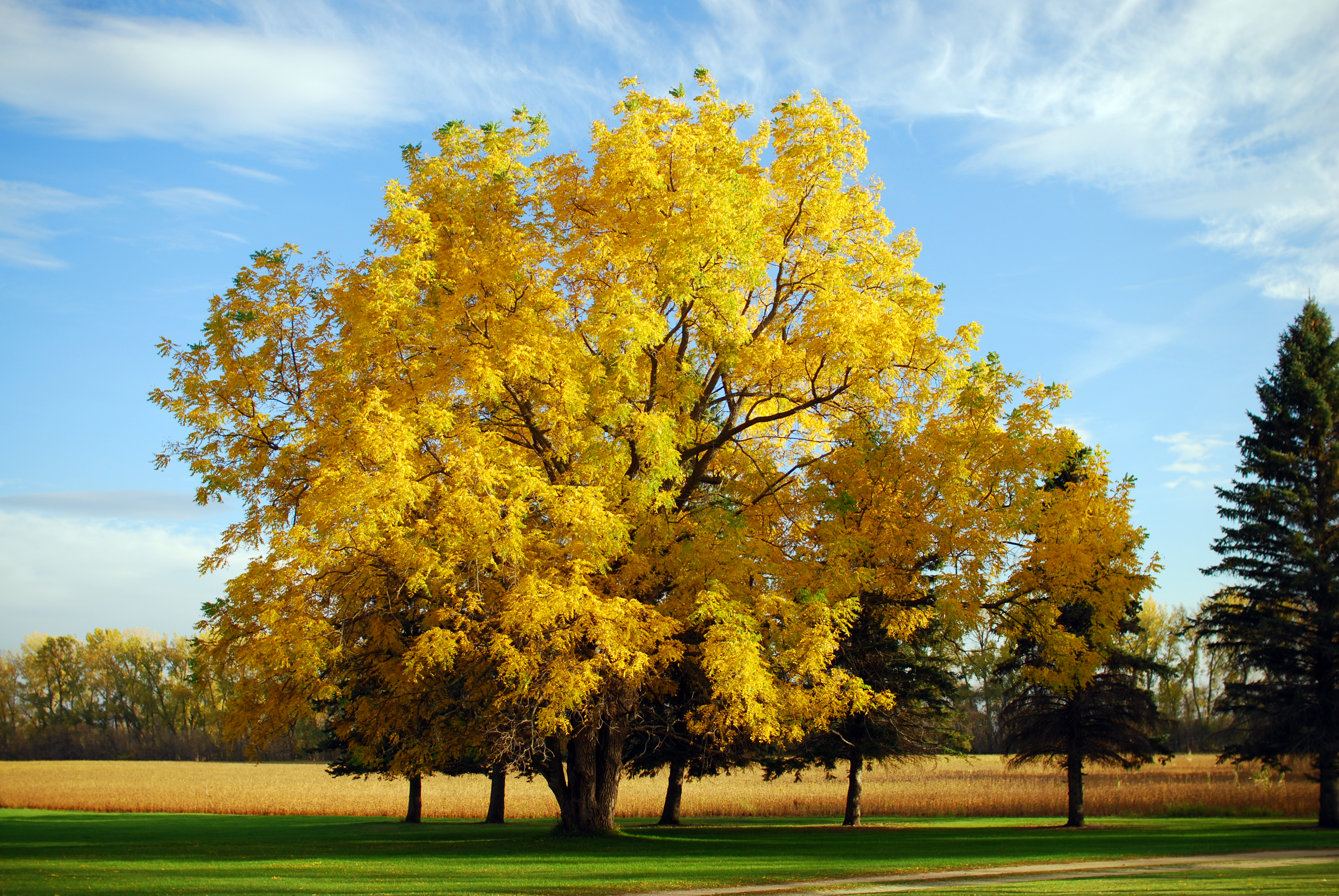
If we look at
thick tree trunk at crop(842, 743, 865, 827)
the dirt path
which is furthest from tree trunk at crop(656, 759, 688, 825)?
the dirt path

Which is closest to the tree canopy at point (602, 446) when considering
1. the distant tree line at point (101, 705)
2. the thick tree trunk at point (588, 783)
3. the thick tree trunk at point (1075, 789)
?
the thick tree trunk at point (588, 783)

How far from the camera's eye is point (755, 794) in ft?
128

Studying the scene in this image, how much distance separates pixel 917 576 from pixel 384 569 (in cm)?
1051

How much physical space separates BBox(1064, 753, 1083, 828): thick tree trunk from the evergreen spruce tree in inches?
181

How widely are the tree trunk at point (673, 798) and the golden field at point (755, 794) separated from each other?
5936 millimetres

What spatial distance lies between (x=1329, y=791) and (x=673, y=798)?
18067 mm

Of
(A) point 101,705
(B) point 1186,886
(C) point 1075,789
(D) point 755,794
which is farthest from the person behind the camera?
(A) point 101,705

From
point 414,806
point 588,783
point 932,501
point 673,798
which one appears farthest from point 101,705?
point 932,501

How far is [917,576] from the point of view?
18.9 metres

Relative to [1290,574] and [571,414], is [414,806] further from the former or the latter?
[1290,574]

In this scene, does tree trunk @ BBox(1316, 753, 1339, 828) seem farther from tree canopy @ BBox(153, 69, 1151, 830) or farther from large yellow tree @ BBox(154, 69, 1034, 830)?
large yellow tree @ BBox(154, 69, 1034, 830)

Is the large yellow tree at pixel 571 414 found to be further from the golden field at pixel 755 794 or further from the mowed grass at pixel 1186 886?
the golden field at pixel 755 794

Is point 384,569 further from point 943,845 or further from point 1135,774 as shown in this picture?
point 1135,774

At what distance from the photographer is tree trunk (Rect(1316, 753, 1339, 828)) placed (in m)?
25.3
